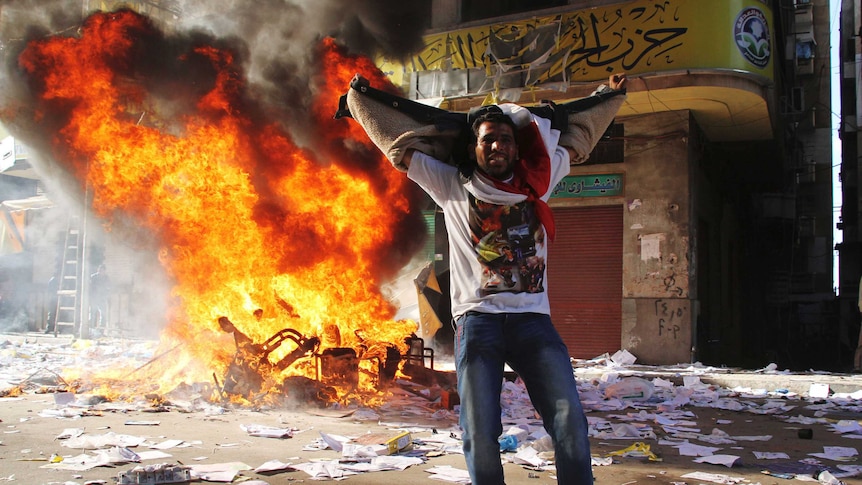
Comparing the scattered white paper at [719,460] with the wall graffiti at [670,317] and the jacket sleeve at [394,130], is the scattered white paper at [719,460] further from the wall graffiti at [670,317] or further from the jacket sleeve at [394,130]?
the wall graffiti at [670,317]

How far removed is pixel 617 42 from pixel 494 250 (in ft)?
30.3

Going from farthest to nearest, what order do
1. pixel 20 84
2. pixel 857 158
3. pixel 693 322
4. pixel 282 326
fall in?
1. pixel 857 158
2. pixel 693 322
3. pixel 20 84
4. pixel 282 326

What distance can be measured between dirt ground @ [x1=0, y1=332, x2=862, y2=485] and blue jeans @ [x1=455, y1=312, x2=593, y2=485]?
4.76ft

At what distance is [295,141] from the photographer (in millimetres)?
9602

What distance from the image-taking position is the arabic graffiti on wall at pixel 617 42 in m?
10.7

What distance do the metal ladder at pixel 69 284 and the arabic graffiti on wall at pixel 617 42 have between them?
1067 centimetres

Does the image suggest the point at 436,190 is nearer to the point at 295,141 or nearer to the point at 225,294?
the point at 225,294

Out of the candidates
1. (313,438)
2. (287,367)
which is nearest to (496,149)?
(313,438)

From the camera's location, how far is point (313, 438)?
215 inches

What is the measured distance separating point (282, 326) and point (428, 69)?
6.25 metres

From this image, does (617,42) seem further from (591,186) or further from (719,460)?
(719,460)

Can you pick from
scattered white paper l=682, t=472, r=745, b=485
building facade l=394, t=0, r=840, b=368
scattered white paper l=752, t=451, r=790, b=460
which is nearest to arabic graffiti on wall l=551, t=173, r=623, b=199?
building facade l=394, t=0, r=840, b=368

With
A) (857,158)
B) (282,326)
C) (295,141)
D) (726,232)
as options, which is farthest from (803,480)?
(857,158)

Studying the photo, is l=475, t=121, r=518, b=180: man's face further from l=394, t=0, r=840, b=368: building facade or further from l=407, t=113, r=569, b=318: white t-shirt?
l=394, t=0, r=840, b=368: building facade
